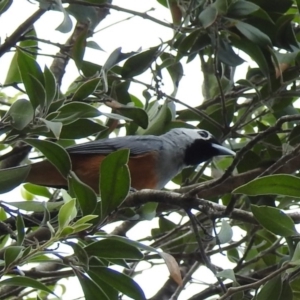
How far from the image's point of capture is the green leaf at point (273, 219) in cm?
160

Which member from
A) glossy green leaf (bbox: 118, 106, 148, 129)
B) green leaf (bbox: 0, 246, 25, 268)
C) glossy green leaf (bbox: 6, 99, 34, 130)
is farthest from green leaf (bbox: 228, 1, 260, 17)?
green leaf (bbox: 0, 246, 25, 268)

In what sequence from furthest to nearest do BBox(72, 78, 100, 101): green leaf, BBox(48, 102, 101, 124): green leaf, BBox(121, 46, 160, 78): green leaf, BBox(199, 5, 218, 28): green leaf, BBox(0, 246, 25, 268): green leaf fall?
BBox(121, 46, 160, 78): green leaf
BBox(199, 5, 218, 28): green leaf
BBox(72, 78, 100, 101): green leaf
BBox(48, 102, 101, 124): green leaf
BBox(0, 246, 25, 268): green leaf

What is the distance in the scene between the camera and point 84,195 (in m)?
1.71

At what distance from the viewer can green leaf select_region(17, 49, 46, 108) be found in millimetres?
1780

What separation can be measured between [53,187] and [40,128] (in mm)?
1149

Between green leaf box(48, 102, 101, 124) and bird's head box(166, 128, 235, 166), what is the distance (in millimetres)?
1052

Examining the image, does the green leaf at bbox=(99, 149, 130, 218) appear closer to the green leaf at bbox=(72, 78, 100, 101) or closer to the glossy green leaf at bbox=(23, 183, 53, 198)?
the green leaf at bbox=(72, 78, 100, 101)

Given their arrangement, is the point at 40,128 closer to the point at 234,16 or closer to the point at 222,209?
the point at 222,209

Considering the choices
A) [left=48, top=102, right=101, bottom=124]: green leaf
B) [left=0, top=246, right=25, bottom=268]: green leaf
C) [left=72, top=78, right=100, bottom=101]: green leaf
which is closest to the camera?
[left=0, top=246, right=25, bottom=268]: green leaf

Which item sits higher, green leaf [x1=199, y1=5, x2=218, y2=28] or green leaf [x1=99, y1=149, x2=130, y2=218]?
green leaf [x1=199, y1=5, x2=218, y2=28]

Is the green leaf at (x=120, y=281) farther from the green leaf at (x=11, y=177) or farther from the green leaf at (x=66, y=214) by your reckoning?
the green leaf at (x=11, y=177)

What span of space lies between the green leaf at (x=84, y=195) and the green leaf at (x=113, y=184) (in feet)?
0.11

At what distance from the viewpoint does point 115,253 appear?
1.63 metres

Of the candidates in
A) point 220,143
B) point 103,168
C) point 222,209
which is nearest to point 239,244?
point 220,143
